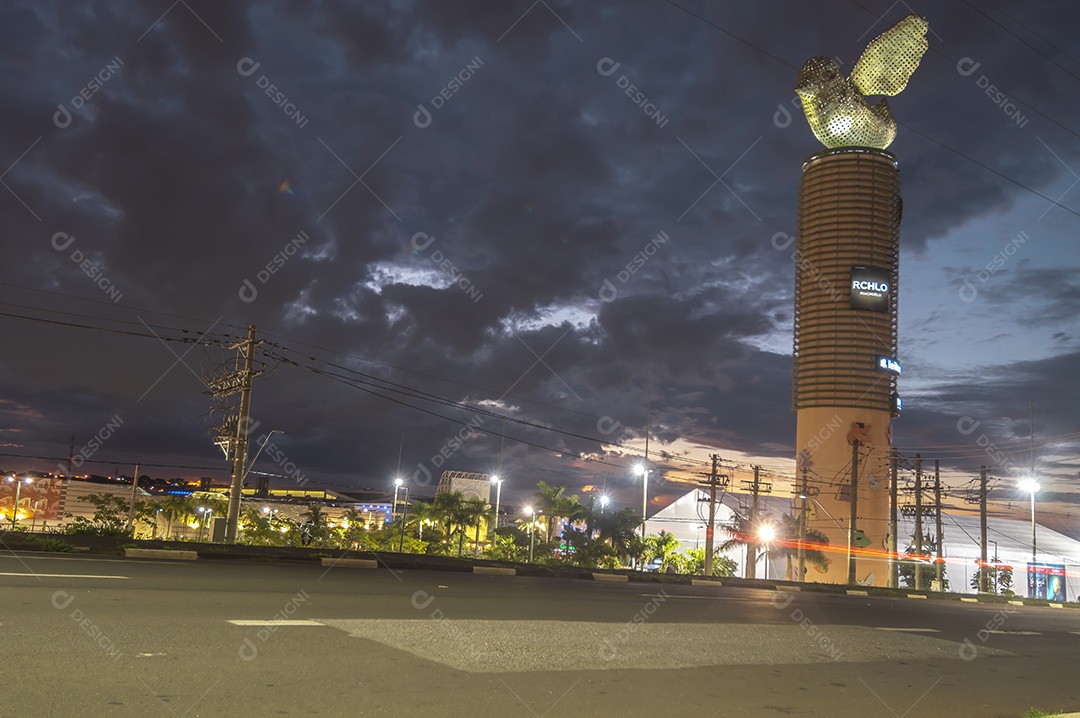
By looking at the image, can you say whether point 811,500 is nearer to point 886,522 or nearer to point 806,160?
point 886,522

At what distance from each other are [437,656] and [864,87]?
353 feet

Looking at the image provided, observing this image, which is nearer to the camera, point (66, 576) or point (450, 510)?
point (66, 576)

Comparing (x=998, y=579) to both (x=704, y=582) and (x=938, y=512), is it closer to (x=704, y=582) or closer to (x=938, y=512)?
(x=938, y=512)

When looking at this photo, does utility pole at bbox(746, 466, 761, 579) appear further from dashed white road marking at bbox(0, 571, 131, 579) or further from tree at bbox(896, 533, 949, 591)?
dashed white road marking at bbox(0, 571, 131, 579)

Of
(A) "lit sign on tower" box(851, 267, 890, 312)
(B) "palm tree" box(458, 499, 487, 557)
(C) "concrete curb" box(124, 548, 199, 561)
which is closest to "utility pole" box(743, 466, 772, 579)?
(B) "palm tree" box(458, 499, 487, 557)


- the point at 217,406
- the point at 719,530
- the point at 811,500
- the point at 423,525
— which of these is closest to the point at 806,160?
the point at 811,500

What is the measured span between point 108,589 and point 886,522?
86.8 metres

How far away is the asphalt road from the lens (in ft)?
20.3

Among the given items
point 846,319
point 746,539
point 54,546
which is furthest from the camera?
point 846,319

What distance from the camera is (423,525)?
6669 cm

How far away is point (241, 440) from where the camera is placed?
30.9 metres

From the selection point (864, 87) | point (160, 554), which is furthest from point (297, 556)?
point (864, 87)

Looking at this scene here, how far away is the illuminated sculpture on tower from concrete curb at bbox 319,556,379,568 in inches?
2562

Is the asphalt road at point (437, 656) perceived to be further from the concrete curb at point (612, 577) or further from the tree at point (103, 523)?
the concrete curb at point (612, 577)
